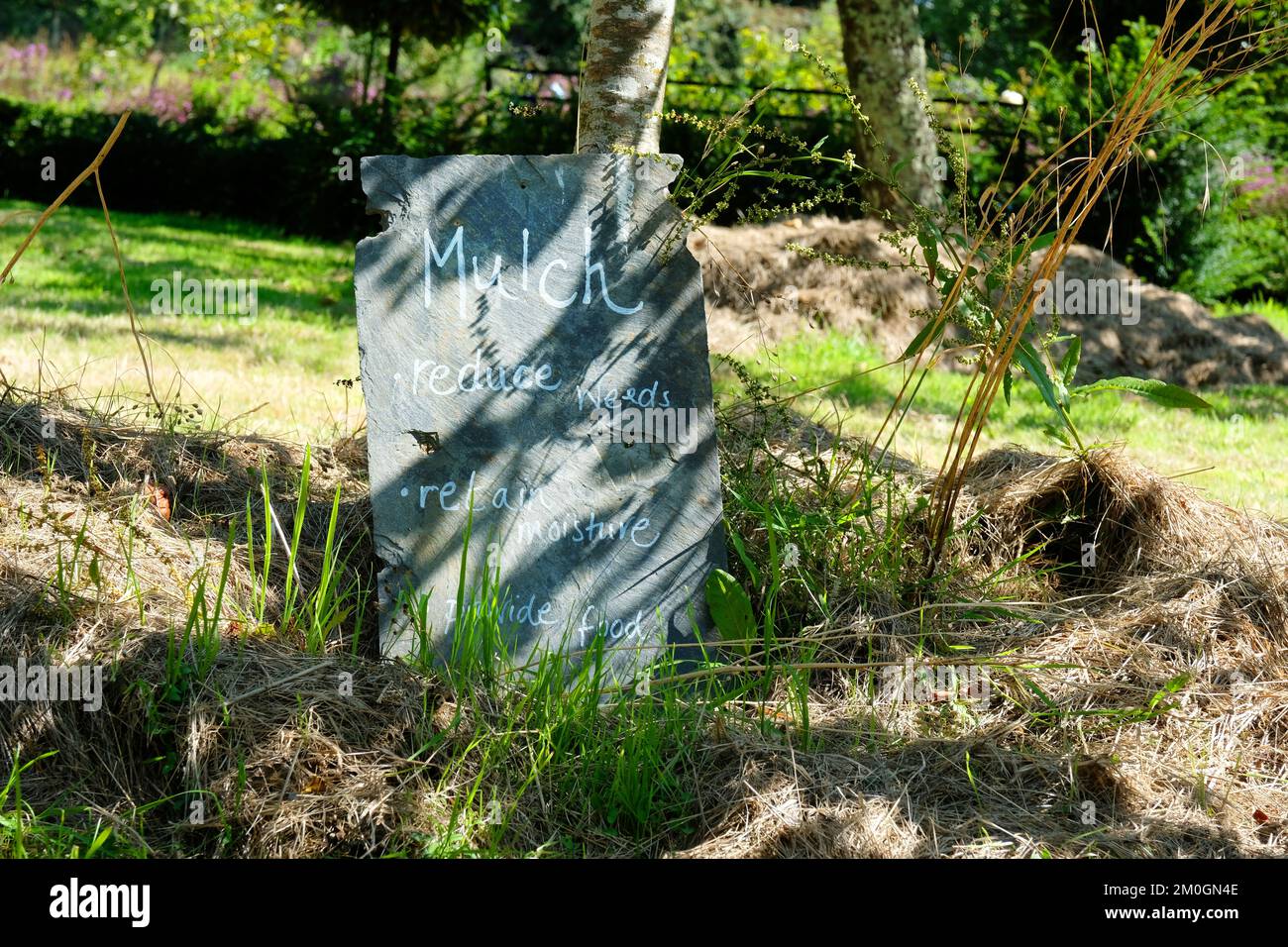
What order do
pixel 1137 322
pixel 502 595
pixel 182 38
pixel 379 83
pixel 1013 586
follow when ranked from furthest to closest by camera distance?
pixel 182 38, pixel 379 83, pixel 1137 322, pixel 1013 586, pixel 502 595

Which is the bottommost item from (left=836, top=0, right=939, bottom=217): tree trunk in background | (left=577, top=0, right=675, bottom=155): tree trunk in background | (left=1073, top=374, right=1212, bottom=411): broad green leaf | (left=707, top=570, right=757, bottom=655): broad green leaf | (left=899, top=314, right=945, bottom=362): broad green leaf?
(left=707, top=570, right=757, bottom=655): broad green leaf

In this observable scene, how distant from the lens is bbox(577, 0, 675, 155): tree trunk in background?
3.80 m

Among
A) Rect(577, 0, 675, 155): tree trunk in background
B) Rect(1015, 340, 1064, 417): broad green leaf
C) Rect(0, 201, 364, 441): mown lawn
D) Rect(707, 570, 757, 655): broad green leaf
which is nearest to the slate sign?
Rect(707, 570, 757, 655): broad green leaf

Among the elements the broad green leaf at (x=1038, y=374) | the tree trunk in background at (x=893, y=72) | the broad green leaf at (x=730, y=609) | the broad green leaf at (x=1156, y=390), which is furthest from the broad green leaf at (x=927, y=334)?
the tree trunk in background at (x=893, y=72)

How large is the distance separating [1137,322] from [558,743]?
21.8 feet

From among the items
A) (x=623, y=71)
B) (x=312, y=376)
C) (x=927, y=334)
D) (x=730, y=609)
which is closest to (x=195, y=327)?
(x=312, y=376)

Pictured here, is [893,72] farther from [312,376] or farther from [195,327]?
[195,327]

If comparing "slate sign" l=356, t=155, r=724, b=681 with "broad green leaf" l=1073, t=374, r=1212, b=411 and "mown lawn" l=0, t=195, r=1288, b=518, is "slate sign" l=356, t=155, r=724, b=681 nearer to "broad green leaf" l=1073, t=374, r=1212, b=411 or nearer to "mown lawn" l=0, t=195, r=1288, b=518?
"mown lawn" l=0, t=195, r=1288, b=518

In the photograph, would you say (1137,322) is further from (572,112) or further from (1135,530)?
(572,112)

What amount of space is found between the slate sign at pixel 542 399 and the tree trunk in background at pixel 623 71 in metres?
0.51

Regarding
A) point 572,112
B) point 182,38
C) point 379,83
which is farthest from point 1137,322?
point 182,38

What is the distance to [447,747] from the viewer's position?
2.65 meters

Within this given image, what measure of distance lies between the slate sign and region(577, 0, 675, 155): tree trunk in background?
0.51 metres

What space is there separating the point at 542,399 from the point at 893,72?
495 cm
